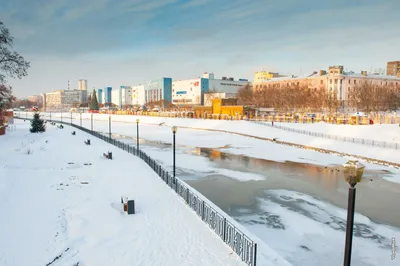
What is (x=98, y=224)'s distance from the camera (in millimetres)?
12742

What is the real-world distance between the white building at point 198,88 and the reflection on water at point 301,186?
135 metres

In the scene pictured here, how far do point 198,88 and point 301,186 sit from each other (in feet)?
490

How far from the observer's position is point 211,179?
23.0 meters

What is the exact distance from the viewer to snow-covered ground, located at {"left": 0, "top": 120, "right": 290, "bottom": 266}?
32.9 feet

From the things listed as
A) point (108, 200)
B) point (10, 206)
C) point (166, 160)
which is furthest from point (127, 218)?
point (166, 160)

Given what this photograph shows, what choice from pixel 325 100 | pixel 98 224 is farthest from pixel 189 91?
pixel 98 224

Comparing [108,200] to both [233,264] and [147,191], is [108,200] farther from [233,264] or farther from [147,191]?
[233,264]

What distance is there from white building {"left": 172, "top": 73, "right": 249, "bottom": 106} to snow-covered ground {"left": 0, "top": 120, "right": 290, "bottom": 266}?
5665 inches

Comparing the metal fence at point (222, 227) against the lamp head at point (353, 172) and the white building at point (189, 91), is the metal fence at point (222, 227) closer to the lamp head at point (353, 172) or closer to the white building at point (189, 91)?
the lamp head at point (353, 172)

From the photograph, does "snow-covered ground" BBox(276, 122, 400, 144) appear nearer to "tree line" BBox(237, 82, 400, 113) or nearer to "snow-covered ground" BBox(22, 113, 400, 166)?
"snow-covered ground" BBox(22, 113, 400, 166)

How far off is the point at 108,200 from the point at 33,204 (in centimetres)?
340

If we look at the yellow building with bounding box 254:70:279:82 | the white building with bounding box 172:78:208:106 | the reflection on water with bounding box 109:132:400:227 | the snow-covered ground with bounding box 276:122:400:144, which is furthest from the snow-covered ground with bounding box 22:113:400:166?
the yellow building with bounding box 254:70:279:82

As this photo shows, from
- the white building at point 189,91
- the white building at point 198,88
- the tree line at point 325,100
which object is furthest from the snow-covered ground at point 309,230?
the white building at point 189,91

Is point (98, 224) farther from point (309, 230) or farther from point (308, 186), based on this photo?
point (308, 186)
